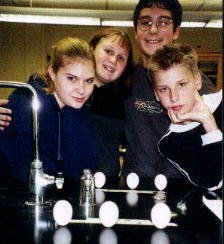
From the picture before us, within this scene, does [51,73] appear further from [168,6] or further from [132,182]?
[168,6]

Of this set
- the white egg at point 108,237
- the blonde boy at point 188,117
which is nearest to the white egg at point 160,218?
the white egg at point 108,237

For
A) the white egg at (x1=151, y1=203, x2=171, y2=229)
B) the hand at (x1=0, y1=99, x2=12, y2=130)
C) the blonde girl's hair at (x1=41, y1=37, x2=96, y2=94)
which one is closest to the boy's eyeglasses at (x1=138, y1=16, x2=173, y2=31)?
the blonde girl's hair at (x1=41, y1=37, x2=96, y2=94)

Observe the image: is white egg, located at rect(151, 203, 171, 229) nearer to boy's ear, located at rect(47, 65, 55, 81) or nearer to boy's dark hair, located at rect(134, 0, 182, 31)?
boy's ear, located at rect(47, 65, 55, 81)

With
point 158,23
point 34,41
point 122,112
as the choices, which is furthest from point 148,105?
point 34,41

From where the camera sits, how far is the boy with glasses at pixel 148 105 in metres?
1.85

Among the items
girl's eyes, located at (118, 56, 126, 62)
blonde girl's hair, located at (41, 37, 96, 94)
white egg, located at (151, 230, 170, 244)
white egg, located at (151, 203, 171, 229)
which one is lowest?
white egg, located at (151, 230, 170, 244)

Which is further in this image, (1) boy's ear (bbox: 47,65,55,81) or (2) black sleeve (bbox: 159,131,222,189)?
(1) boy's ear (bbox: 47,65,55,81)

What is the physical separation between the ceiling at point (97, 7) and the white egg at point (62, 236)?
12.1ft

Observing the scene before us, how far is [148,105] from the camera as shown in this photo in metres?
1.91

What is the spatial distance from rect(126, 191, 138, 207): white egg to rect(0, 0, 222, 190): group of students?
331 mm

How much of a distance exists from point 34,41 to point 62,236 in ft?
19.9

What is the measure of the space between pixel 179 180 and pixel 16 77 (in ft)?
18.4

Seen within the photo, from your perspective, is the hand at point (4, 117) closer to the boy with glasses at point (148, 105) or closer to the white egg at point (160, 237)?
the boy with glasses at point (148, 105)

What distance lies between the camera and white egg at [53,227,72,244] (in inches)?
30.9
